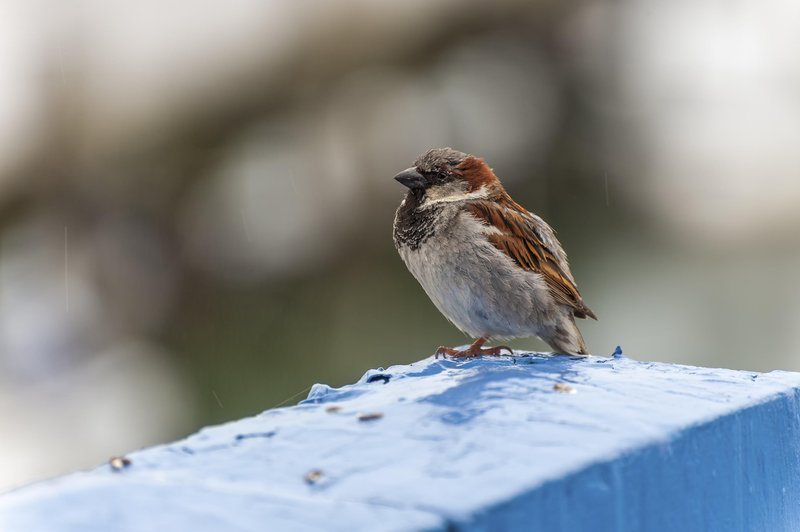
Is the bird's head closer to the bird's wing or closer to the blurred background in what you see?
the bird's wing

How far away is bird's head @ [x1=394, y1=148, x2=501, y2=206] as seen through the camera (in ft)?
10.1

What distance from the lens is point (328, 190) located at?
446cm

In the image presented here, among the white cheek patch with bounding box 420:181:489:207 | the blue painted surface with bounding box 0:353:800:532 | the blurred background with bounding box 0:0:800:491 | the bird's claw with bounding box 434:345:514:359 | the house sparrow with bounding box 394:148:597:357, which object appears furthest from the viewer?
the blurred background with bounding box 0:0:800:491

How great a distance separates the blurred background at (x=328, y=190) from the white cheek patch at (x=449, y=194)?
3.69 ft

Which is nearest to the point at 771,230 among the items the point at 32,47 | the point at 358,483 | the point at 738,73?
the point at 738,73

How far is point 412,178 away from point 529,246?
39 cm

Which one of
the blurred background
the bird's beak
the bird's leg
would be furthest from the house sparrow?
the blurred background

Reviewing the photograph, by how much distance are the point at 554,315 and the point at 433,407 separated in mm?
1607

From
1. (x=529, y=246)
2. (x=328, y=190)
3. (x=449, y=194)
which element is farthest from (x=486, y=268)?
(x=328, y=190)

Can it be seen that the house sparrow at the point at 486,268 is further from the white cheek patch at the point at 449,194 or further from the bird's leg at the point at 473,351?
the bird's leg at the point at 473,351

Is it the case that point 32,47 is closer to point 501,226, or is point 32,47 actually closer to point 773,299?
point 501,226

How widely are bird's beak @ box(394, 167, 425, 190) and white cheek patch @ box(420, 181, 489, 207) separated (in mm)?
33

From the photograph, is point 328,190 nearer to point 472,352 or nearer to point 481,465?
point 472,352

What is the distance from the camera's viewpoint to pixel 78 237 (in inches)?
167
